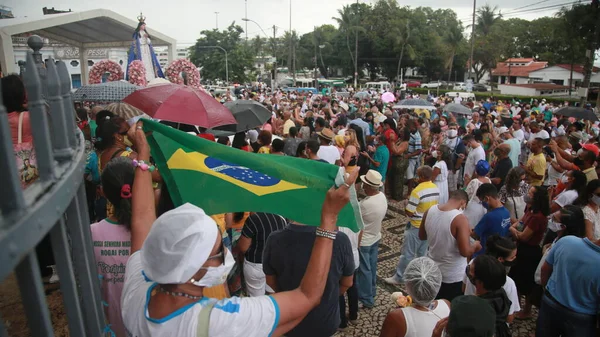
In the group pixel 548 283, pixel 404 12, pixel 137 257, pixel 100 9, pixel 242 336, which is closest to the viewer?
pixel 242 336

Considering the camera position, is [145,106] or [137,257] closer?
[137,257]

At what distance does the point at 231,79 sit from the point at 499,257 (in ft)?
165

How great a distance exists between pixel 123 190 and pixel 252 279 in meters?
1.89

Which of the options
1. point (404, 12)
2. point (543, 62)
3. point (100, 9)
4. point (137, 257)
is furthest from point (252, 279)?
point (543, 62)

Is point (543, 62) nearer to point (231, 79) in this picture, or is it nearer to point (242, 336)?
point (231, 79)

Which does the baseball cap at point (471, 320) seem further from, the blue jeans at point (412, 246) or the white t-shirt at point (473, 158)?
the white t-shirt at point (473, 158)

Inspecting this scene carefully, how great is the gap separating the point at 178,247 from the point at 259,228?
2346 mm

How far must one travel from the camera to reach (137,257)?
80.4 inches

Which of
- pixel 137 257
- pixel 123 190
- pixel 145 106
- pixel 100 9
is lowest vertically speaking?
pixel 137 257

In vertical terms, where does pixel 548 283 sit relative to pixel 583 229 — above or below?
below

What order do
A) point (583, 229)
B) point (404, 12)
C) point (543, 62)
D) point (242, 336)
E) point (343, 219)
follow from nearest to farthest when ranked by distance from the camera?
point (242, 336), point (343, 219), point (583, 229), point (404, 12), point (543, 62)

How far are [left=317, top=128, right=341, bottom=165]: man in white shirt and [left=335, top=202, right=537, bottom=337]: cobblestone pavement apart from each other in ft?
5.37

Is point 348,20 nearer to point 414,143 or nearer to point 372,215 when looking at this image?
point 414,143

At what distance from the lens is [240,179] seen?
2.73 metres
